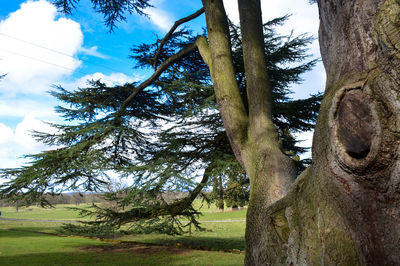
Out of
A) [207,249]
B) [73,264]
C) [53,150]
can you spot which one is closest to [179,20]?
[53,150]

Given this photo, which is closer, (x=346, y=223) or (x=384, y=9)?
(x=384, y=9)

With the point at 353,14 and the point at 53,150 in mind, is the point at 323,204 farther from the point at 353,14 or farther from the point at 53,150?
the point at 53,150

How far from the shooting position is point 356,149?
148 centimetres

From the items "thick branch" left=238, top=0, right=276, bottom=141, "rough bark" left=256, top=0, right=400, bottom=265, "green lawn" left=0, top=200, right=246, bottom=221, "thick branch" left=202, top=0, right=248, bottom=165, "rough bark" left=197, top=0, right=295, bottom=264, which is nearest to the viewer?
"rough bark" left=256, top=0, right=400, bottom=265

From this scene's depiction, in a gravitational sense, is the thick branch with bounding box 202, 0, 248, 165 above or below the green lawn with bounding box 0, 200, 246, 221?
above

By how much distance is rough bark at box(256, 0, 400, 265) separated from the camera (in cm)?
138

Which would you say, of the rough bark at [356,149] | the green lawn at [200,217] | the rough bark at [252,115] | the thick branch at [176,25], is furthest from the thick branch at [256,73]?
the green lawn at [200,217]

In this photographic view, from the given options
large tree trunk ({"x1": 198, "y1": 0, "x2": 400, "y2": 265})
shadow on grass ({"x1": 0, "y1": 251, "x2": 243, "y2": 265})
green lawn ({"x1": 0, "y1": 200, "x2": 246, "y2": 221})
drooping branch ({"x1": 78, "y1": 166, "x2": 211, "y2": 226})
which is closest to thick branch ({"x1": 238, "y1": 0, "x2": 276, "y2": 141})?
large tree trunk ({"x1": 198, "y1": 0, "x2": 400, "y2": 265})

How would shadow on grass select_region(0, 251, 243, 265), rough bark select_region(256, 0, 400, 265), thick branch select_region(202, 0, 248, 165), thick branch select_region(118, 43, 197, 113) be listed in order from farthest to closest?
1. shadow on grass select_region(0, 251, 243, 265)
2. thick branch select_region(118, 43, 197, 113)
3. thick branch select_region(202, 0, 248, 165)
4. rough bark select_region(256, 0, 400, 265)

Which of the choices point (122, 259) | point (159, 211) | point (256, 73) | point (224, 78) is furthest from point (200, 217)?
point (256, 73)

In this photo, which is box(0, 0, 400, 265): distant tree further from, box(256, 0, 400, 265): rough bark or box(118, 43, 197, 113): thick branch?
box(118, 43, 197, 113): thick branch

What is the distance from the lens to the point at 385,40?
Result: 1.42m

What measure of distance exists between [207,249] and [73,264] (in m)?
4.44

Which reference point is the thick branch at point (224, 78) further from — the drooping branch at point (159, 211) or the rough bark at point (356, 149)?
the rough bark at point (356, 149)
